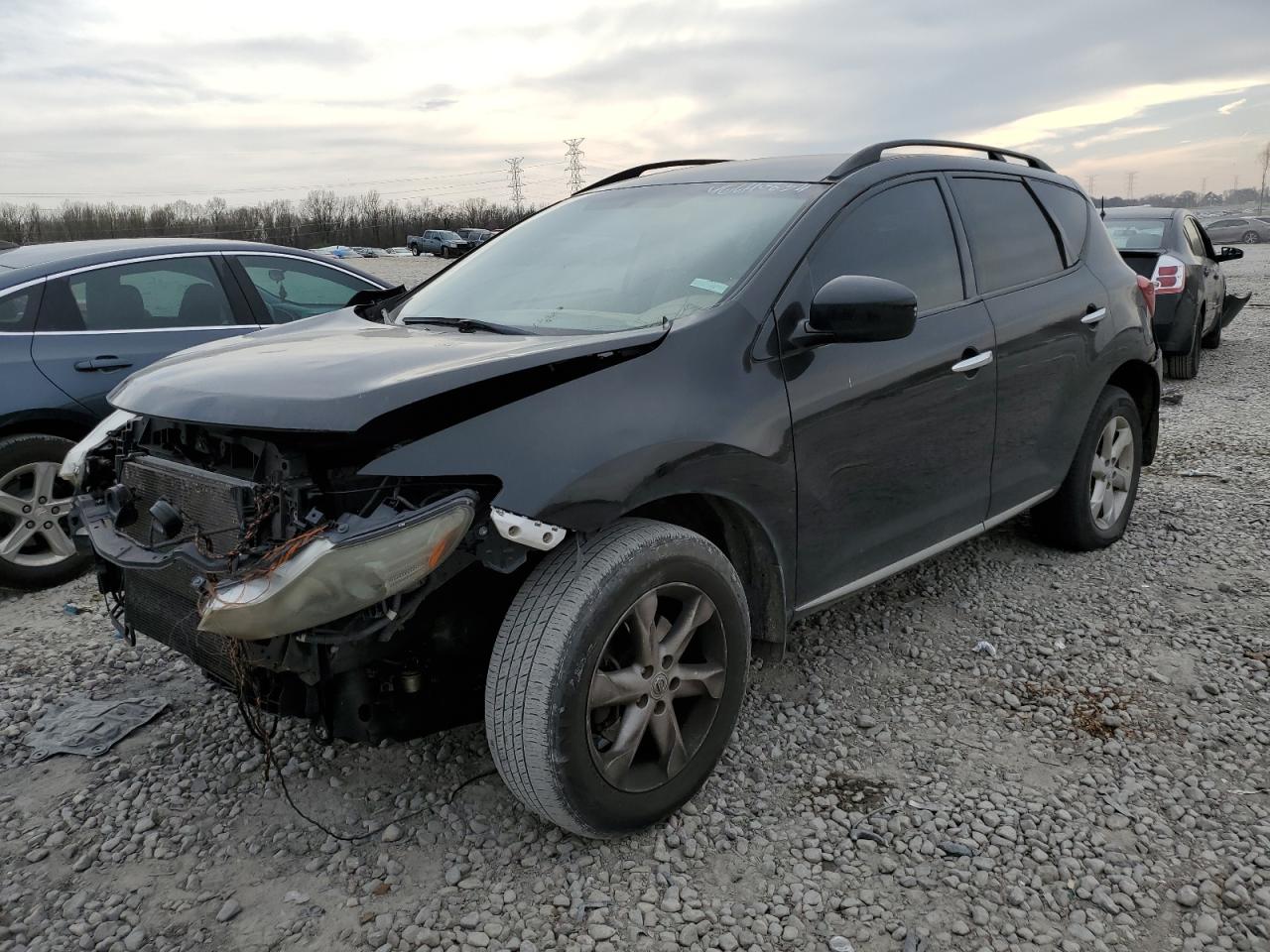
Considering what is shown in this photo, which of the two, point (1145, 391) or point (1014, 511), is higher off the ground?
point (1145, 391)

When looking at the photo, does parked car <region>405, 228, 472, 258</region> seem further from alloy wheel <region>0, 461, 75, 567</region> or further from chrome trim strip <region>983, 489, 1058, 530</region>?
chrome trim strip <region>983, 489, 1058, 530</region>

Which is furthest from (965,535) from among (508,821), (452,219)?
(452,219)

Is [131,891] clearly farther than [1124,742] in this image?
No

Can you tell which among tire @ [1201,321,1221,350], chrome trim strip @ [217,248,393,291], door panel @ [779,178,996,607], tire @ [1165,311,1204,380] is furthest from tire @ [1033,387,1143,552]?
tire @ [1201,321,1221,350]

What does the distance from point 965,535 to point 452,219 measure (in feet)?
217

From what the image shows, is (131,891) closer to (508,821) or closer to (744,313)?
(508,821)

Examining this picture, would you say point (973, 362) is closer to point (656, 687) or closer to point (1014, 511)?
point (1014, 511)

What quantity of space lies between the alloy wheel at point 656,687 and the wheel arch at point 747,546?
253 mm

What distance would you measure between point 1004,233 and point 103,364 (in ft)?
13.6

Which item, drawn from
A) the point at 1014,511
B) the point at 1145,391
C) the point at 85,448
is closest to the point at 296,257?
the point at 85,448

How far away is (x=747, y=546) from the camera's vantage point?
2.91 metres

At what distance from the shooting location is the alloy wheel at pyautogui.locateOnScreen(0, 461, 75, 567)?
450 cm

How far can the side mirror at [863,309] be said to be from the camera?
2.73 metres

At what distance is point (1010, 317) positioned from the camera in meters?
3.75
